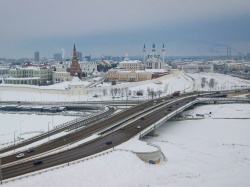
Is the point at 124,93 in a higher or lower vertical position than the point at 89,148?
higher

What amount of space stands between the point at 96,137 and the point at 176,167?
7.71m

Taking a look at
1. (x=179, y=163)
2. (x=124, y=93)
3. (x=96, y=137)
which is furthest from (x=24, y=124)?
(x=124, y=93)

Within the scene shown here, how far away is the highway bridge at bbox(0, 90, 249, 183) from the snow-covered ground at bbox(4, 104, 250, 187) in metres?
1.37

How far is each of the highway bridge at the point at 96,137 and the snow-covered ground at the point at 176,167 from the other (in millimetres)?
1367

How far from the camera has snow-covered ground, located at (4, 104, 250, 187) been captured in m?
20.9

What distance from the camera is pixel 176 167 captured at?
25.2 meters

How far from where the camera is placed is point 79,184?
20.1 meters

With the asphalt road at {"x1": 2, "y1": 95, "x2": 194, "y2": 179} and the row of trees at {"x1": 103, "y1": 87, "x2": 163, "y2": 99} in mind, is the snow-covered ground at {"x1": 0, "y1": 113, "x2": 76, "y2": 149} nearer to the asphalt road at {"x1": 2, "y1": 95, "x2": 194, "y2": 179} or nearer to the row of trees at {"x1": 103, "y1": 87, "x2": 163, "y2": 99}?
the asphalt road at {"x1": 2, "y1": 95, "x2": 194, "y2": 179}

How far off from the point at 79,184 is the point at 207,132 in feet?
67.2

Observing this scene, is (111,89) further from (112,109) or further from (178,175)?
(178,175)

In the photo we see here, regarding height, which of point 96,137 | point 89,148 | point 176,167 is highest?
point 96,137

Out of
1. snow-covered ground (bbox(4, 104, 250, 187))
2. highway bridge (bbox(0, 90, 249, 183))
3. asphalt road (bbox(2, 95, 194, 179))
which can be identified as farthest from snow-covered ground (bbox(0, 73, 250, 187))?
highway bridge (bbox(0, 90, 249, 183))

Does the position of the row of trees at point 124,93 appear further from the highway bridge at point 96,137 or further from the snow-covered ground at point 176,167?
the snow-covered ground at point 176,167

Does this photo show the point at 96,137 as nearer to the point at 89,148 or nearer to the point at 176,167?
the point at 89,148
